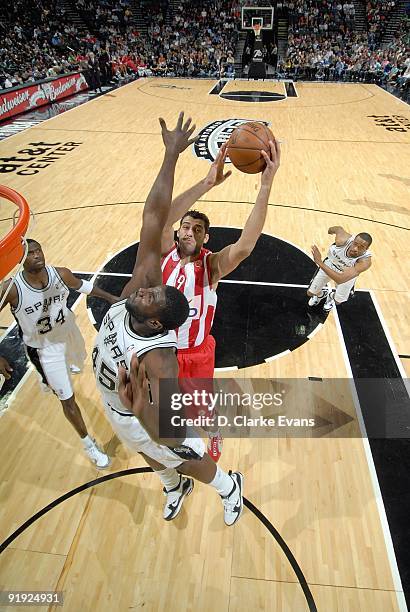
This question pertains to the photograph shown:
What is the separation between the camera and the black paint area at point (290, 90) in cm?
1838

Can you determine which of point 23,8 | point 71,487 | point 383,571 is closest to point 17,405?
point 71,487

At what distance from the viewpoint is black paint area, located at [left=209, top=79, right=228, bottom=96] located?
1860cm

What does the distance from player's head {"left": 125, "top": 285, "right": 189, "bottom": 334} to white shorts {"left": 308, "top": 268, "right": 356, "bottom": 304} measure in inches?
131

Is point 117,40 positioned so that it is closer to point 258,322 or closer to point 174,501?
point 258,322

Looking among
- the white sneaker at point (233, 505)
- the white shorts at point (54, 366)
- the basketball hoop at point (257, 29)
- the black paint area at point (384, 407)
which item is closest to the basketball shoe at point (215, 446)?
the white sneaker at point (233, 505)

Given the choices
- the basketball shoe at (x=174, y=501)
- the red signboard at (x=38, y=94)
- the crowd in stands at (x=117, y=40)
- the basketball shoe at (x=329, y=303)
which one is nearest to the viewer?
the basketball shoe at (x=174, y=501)

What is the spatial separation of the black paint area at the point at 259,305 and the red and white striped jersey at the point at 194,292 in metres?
1.27

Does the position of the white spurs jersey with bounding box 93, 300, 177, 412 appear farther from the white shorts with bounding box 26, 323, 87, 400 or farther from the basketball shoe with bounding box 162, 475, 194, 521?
the basketball shoe with bounding box 162, 475, 194, 521

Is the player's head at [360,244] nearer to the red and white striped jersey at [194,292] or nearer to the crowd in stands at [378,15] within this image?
the red and white striped jersey at [194,292]

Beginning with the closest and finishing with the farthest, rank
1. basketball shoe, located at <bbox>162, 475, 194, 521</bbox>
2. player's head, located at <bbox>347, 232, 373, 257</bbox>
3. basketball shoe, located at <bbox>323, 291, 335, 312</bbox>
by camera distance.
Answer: basketball shoe, located at <bbox>162, 475, 194, 521</bbox> → player's head, located at <bbox>347, 232, 373, 257</bbox> → basketball shoe, located at <bbox>323, 291, 335, 312</bbox>

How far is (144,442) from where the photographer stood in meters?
2.61

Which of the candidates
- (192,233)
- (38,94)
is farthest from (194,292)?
(38,94)

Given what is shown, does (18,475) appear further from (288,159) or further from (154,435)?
(288,159)

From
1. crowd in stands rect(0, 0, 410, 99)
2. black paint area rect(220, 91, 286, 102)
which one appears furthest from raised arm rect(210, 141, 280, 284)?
crowd in stands rect(0, 0, 410, 99)
